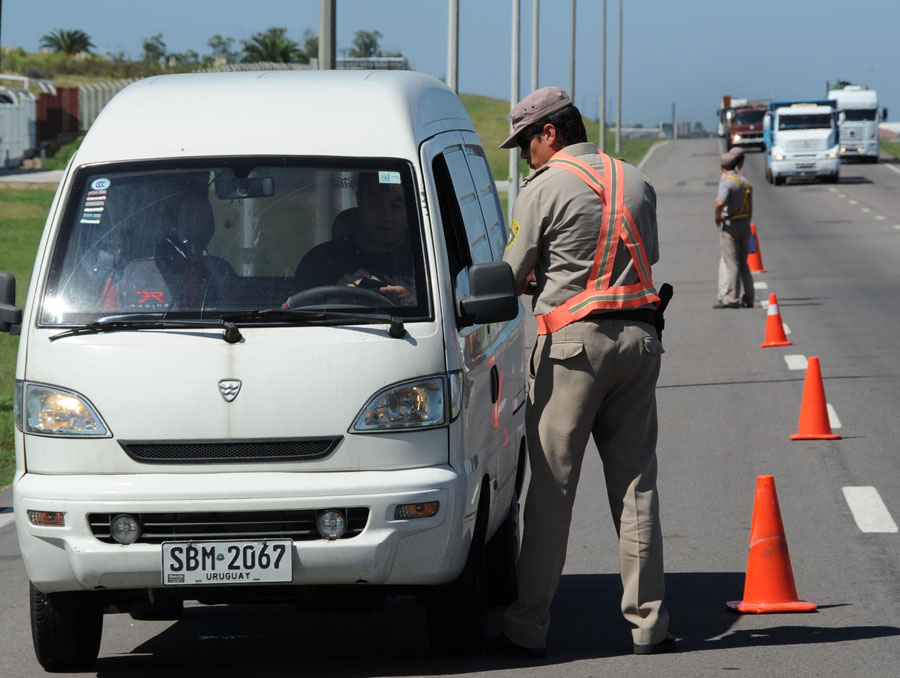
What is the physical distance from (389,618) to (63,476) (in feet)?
6.23

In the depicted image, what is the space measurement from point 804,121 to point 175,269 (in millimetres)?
49137

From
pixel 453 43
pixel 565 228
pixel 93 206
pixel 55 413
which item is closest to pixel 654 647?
pixel 565 228

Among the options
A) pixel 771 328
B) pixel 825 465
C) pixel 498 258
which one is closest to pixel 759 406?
pixel 825 465

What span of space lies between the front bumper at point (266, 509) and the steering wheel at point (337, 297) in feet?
2.07

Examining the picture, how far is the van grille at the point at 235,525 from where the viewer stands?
546 centimetres

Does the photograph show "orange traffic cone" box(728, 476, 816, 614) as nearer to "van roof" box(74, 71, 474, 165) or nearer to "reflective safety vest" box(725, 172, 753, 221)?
"van roof" box(74, 71, 474, 165)

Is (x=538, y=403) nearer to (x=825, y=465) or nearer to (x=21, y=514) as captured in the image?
(x=21, y=514)

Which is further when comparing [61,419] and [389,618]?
[389,618]

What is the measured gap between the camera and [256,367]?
218 inches

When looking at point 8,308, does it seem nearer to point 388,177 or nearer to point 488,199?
point 388,177

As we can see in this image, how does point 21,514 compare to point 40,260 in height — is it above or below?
below

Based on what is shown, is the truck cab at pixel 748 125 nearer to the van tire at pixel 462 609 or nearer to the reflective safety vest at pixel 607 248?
the reflective safety vest at pixel 607 248

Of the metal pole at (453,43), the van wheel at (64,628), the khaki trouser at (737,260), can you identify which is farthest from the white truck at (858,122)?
the van wheel at (64,628)

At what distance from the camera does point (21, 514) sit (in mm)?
5617
